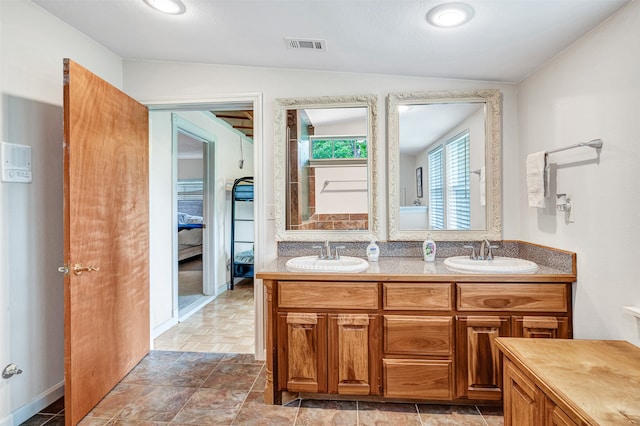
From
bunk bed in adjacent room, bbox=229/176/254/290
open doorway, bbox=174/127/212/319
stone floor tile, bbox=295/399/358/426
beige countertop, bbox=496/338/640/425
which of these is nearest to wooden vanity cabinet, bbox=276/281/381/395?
stone floor tile, bbox=295/399/358/426

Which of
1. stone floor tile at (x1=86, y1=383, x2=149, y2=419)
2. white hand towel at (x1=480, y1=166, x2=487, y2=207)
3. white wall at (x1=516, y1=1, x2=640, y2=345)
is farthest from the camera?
white hand towel at (x1=480, y1=166, x2=487, y2=207)

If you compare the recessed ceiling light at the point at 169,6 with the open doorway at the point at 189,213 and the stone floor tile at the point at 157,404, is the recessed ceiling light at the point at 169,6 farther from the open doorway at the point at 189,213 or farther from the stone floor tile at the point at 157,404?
the open doorway at the point at 189,213

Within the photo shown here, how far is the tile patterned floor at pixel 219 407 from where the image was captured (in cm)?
184

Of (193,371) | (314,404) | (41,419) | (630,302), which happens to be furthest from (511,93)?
(41,419)

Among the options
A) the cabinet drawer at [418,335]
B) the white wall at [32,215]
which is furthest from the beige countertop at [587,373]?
the white wall at [32,215]

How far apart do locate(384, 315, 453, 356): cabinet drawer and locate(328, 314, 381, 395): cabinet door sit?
73mm

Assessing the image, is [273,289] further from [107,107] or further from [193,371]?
[107,107]

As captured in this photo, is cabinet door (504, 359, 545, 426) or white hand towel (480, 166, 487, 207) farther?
white hand towel (480, 166, 487, 207)

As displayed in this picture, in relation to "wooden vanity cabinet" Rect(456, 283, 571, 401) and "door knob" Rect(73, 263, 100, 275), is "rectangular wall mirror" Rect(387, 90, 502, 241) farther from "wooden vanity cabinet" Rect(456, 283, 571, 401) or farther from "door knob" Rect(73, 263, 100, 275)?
"door knob" Rect(73, 263, 100, 275)

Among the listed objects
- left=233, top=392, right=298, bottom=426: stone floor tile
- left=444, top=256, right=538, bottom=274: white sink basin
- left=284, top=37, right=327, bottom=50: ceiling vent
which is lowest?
left=233, top=392, right=298, bottom=426: stone floor tile

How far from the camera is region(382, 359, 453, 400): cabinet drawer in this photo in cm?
187

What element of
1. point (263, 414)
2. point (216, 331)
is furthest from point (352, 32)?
point (216, 331)

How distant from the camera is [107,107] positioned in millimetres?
2074

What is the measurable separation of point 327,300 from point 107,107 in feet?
5.92
